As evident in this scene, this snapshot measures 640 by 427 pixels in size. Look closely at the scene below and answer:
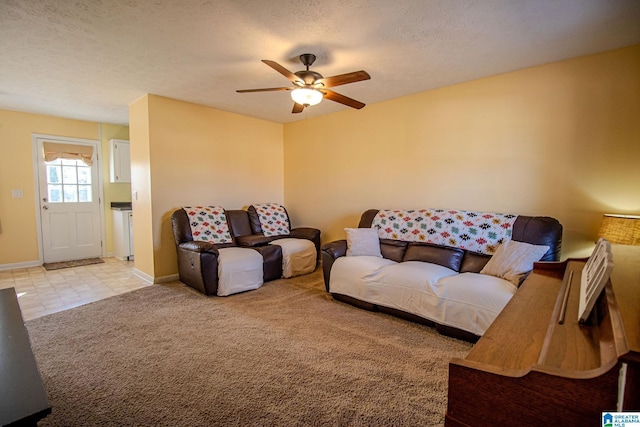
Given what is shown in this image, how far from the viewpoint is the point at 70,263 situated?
509 cm

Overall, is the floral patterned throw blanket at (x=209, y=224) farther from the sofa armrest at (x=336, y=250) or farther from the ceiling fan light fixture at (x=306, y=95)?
the ceiling fan light fixture at (x=306, y=95)

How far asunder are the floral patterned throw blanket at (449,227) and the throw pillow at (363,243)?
6.9 inches

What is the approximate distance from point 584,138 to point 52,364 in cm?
469

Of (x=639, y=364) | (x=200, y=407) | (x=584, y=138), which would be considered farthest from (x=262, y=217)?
(x=639, y=364)

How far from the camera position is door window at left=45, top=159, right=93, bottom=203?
5.07 metres

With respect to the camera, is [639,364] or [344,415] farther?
[344,415]

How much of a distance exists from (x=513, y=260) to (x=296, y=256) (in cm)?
262

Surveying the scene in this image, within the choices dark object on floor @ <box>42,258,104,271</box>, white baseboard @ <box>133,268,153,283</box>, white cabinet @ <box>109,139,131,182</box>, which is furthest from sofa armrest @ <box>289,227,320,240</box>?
dark object on floor @ <box>42,258,104,271</box>

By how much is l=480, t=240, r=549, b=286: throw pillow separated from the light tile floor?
4.07 meters

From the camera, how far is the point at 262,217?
4719 mm

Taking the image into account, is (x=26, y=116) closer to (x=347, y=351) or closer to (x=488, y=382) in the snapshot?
(x=347, y=351)

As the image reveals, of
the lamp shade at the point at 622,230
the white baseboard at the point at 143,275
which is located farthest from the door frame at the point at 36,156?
the lamp shade at the point at 622,230

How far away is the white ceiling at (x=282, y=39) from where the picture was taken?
1991mm

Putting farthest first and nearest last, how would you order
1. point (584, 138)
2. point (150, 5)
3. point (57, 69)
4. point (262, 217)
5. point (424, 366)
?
1. point (262, 217)
2. point (57, 69)
3. point (584, 138)
4. point (424, 366)
5. point (150, 5)
